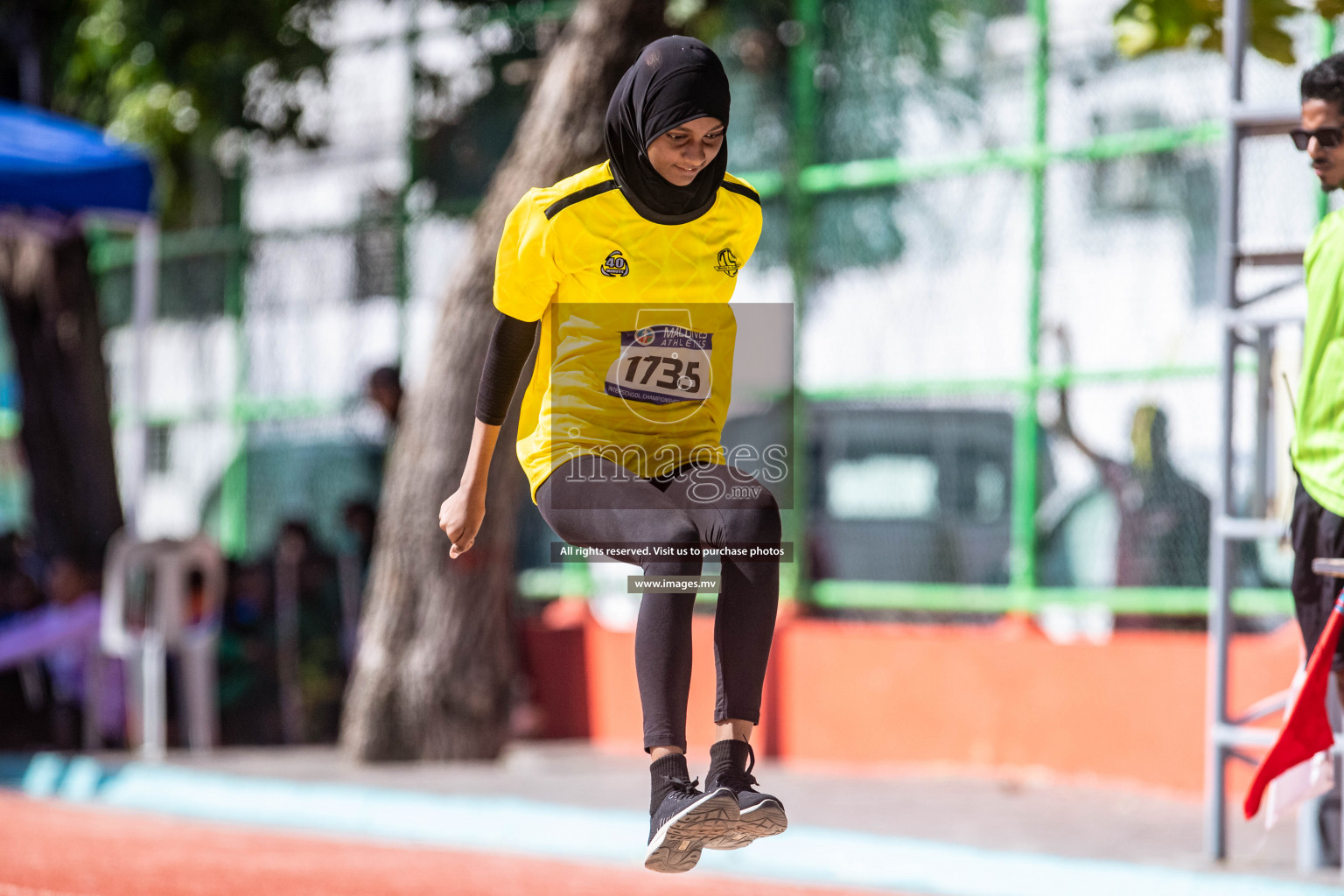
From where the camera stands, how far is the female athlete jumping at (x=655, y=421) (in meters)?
3.42

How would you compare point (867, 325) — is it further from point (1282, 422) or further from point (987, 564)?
point (1282, 422)

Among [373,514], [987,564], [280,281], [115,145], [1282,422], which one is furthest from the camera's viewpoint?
[280,281]

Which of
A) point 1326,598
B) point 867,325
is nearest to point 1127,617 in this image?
point 867,325

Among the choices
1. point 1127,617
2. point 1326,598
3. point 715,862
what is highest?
point 1326,598

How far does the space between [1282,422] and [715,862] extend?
337 centimetres

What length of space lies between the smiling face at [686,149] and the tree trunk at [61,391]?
10582mm

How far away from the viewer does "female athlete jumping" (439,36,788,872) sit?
342 centimetres

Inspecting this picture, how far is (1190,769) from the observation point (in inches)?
335

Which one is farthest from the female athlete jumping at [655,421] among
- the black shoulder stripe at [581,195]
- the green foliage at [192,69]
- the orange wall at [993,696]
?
the green foliage at [192,69]

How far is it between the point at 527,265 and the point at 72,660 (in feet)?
27.0

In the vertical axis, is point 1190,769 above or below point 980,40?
below

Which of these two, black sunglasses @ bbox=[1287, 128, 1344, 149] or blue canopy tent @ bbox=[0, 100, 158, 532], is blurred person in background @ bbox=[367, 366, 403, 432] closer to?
blue canopy tent @ bbox=[0, 100, 158, 532]

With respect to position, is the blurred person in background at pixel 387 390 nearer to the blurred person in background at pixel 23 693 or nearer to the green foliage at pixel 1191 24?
the blurred person in background at pixel 23 693

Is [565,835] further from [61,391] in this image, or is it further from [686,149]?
[61,391]
